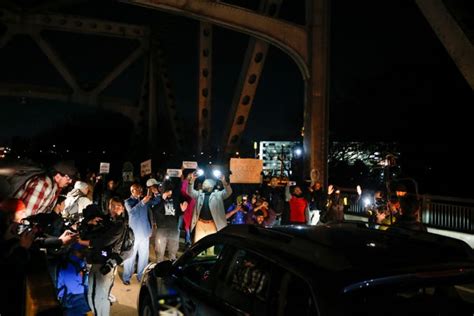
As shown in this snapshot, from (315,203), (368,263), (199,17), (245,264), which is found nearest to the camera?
(368,263)

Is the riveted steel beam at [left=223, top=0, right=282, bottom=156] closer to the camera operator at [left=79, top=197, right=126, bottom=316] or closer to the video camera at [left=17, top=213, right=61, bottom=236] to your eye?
the camera operator at [left=79, top=197, right=126, bottom=316]

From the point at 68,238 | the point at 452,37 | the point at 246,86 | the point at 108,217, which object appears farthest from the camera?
the point at 246,86

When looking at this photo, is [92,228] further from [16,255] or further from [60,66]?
[60,66]

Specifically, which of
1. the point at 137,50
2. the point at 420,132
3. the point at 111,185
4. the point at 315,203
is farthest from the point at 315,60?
the point at 137,50

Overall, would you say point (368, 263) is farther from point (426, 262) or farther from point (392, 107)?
point (392, 107)

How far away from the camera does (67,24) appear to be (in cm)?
4688

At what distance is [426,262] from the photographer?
3020 mm

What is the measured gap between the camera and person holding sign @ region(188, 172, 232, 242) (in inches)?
352

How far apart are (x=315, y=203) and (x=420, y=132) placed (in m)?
18.7

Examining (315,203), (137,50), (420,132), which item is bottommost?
(315,203)

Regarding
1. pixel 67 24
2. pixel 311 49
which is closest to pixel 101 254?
pixel 311 49

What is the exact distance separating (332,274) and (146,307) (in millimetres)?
2868

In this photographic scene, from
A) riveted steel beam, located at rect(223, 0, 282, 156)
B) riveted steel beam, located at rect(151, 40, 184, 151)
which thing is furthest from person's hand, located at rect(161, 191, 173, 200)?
riveted steel beam, located at rect(151, 40, 184, 151)

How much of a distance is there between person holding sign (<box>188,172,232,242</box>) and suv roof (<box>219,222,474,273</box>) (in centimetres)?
498
